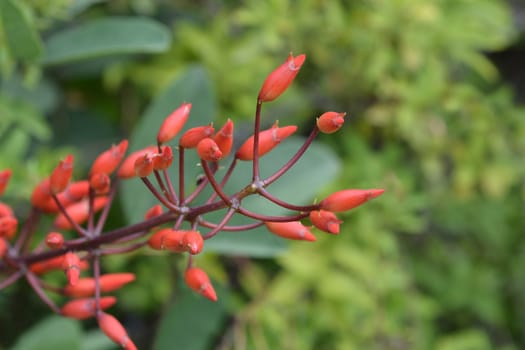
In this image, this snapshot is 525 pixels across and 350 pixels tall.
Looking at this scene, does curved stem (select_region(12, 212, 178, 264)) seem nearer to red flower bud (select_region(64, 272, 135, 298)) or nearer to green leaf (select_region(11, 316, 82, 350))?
red flower bud (select_region(64, 272, 135, 298))

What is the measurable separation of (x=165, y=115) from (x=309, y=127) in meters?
0.73

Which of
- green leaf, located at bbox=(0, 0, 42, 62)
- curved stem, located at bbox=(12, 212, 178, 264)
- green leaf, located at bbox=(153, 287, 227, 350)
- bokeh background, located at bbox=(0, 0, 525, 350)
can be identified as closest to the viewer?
curved stem, located at bbox=(12, 212, 178, 264)

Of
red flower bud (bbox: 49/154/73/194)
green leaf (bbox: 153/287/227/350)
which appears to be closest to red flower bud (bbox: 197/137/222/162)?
red flower bud (bbox: 49/154/73/194)

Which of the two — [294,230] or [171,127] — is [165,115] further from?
[294,230]

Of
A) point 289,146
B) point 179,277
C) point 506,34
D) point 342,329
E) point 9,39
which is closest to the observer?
point 9,39

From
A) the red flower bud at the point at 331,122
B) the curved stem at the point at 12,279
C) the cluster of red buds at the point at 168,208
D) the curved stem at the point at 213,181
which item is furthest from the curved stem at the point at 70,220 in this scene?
the red flower bud at the point at 331,122

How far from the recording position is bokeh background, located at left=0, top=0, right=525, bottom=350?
1.58 metres

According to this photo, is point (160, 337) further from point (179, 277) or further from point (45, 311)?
point (45, 311)

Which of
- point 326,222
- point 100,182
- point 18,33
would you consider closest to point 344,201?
point 326,222

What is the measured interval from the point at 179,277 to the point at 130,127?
→ 1.70ft

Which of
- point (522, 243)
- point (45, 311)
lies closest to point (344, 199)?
point (45, 311)

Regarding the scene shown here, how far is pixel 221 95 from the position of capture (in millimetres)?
1814

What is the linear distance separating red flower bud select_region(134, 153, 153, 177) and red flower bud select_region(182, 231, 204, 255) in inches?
3.2

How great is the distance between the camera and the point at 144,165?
74cm
